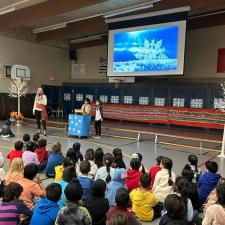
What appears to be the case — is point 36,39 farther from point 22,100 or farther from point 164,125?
point 164,125

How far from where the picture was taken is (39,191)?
2.73 metres

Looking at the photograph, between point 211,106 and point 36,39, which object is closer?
point 211,106

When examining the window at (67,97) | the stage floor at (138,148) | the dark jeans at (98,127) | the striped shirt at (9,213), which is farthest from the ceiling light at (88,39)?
the striped shirt at (9,213)

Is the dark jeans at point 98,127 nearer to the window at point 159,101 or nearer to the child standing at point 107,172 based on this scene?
the window at point 159,101

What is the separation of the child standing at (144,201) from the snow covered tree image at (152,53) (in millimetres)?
7616

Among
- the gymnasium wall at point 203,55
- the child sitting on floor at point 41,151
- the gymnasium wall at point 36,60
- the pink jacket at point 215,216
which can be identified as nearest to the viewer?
the pink jacket at point 215,216

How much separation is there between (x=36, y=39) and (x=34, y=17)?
408 cm

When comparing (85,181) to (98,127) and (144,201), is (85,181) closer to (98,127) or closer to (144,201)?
(144,201)

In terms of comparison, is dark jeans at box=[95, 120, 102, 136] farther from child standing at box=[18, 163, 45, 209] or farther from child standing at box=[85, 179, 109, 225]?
child standing at box=[85, 179, 109, 225]

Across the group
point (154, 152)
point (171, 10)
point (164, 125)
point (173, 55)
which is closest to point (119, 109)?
point (164, 125)

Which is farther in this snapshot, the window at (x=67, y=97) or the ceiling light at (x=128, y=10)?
the window at (x=67, y=97)

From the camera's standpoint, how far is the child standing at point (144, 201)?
2.88 meters

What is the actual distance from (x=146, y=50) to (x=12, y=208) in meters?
9.12

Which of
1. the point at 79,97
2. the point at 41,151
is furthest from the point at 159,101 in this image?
the point at 41,151
